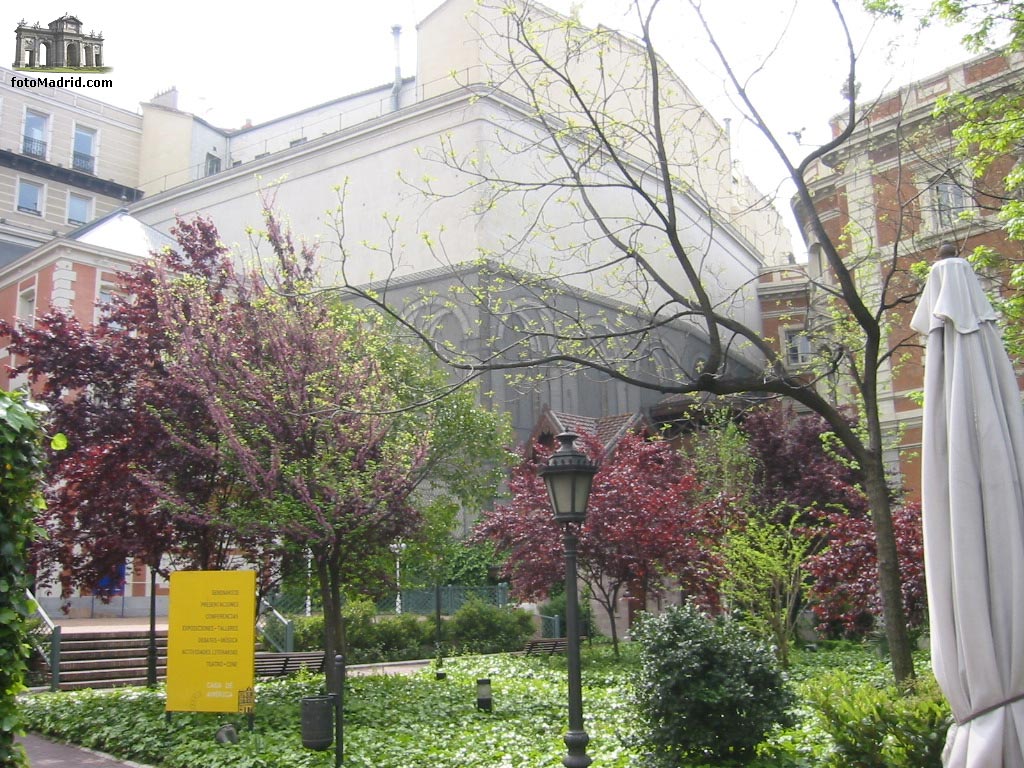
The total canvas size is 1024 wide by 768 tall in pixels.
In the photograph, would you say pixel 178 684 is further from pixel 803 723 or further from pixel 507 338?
pixel 507 338

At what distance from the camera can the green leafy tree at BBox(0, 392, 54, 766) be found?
230 inches

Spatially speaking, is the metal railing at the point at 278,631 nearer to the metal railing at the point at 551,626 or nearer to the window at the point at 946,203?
the metal railing at the point at 551,626

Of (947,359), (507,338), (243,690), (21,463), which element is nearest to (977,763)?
(947,359)

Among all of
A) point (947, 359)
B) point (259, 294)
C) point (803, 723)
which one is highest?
point (259, 294)

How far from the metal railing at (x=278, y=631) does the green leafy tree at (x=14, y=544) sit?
1579 cm

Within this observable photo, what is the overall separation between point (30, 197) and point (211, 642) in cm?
3841

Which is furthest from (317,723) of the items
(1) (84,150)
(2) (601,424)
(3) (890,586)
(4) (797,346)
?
(1) (84,150)

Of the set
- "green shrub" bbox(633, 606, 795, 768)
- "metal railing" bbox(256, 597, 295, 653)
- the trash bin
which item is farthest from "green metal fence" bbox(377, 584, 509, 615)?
"green shrub" bbox(633, 606, 795, 768)

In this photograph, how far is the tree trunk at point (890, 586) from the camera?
8.32 m

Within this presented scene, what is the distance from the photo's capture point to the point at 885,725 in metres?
6.55

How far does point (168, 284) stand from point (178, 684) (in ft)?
21.8

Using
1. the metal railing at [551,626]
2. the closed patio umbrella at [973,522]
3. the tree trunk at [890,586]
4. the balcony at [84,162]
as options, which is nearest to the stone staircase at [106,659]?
the metal railing at [551,626]

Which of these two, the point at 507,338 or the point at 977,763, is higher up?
the point at 507,338

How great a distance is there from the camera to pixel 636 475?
721 inches
